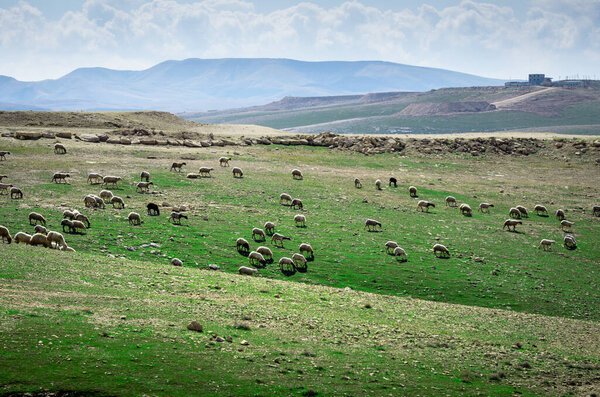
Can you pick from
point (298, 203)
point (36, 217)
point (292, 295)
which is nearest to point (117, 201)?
point (36, 217)

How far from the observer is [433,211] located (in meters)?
44.5

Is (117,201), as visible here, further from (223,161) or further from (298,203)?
(223,161)

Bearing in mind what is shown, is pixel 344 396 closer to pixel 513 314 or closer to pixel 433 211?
pixel 513 314

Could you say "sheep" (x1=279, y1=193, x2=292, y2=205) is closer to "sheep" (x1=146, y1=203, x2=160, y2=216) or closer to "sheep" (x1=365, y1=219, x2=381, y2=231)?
"sheep" (x1=365, y1=219, x2=381, y2=231)

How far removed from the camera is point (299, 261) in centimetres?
2917

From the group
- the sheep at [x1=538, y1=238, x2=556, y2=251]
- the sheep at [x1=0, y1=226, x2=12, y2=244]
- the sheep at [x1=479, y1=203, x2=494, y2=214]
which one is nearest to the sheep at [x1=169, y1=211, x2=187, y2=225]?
the sheep at [x1=0, y1=226, x2=12, y2=244]

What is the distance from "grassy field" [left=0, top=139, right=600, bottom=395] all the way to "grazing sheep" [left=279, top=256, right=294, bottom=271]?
497 millimetres

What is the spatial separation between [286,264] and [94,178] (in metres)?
21.4

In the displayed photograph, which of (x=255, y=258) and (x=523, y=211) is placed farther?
(x=523, y=211)

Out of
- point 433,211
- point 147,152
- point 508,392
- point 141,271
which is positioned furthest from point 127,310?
point 147,152

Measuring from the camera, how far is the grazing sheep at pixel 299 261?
29.0 m

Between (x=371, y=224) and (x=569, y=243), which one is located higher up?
(x=371, y=224)

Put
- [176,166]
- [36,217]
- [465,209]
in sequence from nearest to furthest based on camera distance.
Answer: [36,217]
[465,209]
[176,166]

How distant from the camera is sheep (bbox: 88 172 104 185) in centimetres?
4124
